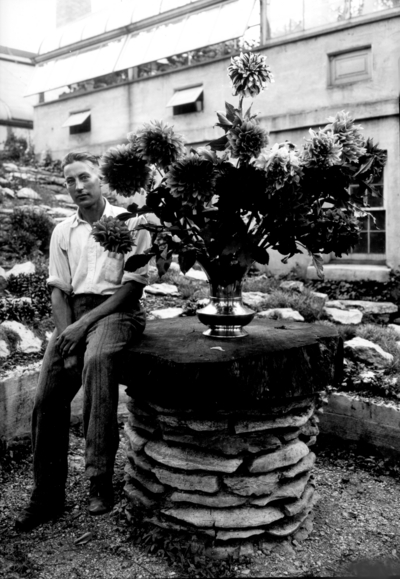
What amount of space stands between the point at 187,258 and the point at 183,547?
4.62ft

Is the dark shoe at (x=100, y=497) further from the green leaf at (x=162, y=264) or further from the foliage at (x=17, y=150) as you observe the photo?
the foliage at (x=17, y=150)

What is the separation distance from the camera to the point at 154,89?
39.9 ft

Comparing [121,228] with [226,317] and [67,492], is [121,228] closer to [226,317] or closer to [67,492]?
[226,317]

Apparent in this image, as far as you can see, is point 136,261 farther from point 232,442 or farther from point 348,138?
point 348,138

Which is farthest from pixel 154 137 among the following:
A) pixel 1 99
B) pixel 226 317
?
pixel 1 99

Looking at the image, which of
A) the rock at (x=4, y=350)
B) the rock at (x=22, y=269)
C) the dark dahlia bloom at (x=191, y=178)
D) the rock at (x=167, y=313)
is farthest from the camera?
the rock at (x=22, y=269)

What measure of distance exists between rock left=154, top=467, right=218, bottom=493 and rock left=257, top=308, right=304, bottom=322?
124 inches

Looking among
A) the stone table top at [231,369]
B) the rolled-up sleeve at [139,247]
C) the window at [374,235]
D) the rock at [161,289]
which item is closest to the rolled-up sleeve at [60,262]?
the rolled-up sleeve at [139,247]

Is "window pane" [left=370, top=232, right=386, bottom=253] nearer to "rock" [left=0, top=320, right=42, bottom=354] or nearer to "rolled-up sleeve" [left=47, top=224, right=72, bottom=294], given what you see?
"rock" [left=0, top=320, right=42, bottom=354]

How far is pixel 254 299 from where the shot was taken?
22.3 feet

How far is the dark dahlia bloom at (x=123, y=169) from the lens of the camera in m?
2.70

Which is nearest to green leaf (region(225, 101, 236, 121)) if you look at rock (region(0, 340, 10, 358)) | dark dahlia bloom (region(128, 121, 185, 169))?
dark dahlia bloom (region(128, 121, 185, 169))

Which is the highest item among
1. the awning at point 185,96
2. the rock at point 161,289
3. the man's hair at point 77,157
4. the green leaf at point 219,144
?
the awning at point 185,96

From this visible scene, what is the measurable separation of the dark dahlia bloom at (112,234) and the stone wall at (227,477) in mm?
853
